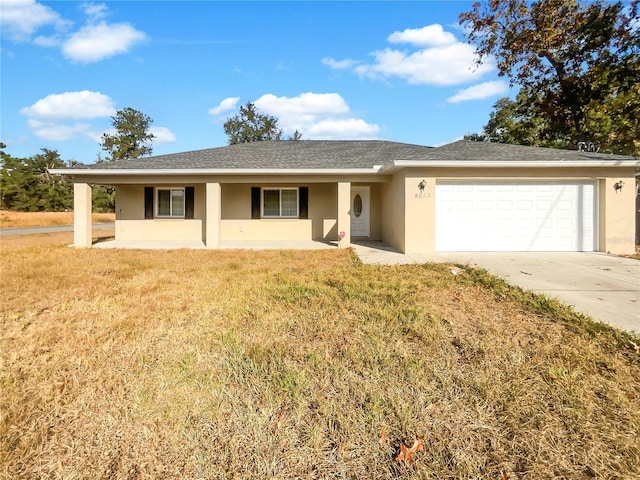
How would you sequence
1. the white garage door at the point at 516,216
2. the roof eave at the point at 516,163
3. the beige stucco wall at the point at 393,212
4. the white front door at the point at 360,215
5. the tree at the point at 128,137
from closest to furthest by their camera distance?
1. the roof eave at the point at 516,163
2. the white garage door at the point at 516,216
3. the beige stucco wall at the point at 393,212
4. the white front door at the point at 360,215
5. the tree at the point at 128,137

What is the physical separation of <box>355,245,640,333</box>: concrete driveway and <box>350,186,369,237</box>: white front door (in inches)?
124

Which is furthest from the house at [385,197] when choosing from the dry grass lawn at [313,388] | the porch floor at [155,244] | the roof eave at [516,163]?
the dry grass lawn at [313,388]

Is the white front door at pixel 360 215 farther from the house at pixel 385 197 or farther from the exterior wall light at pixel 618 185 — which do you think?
the exterior wall light at pixel 618 185

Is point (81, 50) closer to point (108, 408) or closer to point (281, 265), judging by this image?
point (281, 265)

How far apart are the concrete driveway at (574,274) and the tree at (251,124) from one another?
33.6 metres

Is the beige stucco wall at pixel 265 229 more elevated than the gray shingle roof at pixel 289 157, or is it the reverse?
the gray shingle roof at pixel 289 157

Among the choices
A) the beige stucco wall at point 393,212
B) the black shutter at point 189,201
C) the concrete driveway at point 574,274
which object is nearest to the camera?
the concrete driveway at point 574,274

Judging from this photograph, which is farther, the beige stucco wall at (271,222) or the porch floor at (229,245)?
the beige stucco wall at (271,222)

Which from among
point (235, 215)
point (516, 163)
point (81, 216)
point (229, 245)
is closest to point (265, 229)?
point (235, 215)

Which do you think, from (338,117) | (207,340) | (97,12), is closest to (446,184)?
(207,340)

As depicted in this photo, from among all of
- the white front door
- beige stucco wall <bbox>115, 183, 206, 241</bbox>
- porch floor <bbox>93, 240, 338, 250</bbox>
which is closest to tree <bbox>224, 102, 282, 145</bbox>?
beige stucco wall <bbox>115, 183, 206, 241</bbox>

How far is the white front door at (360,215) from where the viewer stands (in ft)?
43.9

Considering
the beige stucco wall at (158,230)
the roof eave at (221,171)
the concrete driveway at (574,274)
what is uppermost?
the roof eave at (221,171)

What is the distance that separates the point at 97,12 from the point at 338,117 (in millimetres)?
24497
